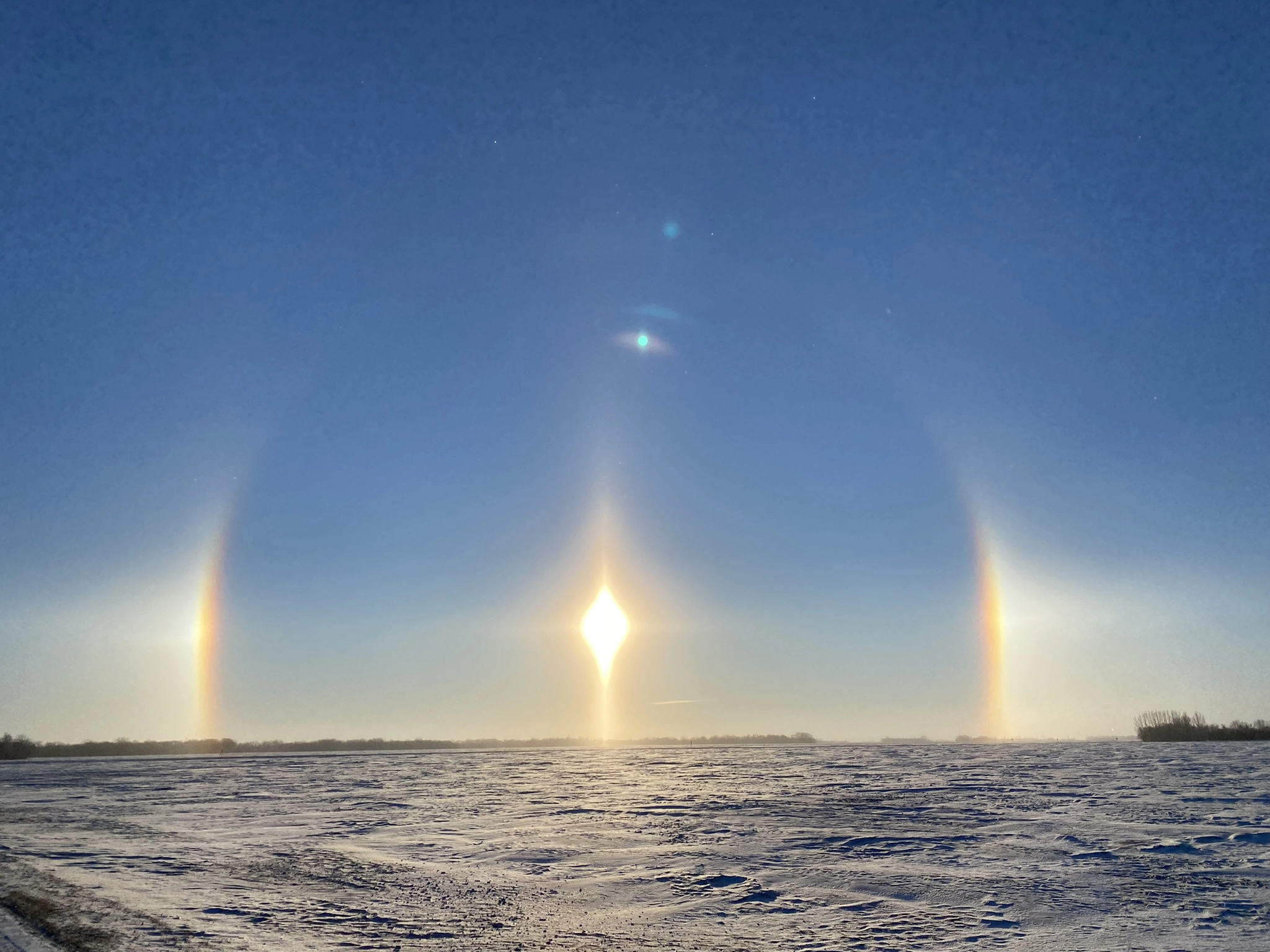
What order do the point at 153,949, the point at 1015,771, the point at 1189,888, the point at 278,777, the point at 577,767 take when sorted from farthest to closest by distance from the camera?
1. the point at 577,767
2. the point at 278,777
3. the point at 1015,771
4. the point at 1189,888
5. the point at 153,949

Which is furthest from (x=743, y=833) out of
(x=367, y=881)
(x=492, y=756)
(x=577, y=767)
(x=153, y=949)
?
(x=492, y=756)

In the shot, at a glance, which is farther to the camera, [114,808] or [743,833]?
[114,808]

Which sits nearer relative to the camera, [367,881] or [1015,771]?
[367,881]

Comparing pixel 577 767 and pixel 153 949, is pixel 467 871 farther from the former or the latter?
pixel 577 767

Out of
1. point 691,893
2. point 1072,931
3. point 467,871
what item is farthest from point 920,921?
point 467,871

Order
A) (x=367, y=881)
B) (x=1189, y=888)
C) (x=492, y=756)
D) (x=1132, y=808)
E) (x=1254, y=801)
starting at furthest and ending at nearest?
(x=492, y=756), (x=1254, y=801), (x=1132, y=808), (x=367, y=881), (x=1189, y=888)

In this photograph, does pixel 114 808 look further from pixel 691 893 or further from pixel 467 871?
pixel 691 893

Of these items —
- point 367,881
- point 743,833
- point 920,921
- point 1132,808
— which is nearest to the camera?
point 920,921
